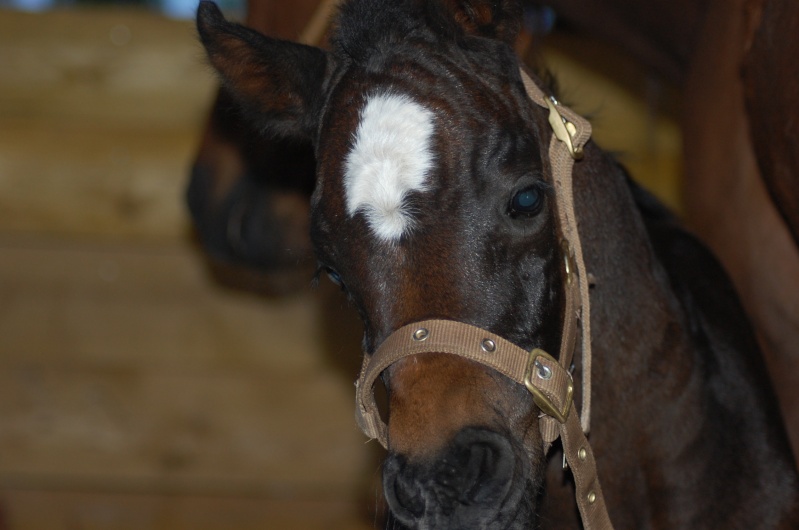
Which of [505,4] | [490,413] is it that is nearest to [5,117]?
[505,4]

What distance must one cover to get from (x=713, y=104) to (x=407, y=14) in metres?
1.23

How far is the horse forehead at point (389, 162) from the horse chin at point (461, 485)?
32cm

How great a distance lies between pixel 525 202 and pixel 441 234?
151mm

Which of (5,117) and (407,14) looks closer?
(407,14)

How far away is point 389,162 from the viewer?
134 cm

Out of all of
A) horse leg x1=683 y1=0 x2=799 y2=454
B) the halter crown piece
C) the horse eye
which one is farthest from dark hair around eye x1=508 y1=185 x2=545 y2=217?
horse leg x1=683 y1=0 x2=799 y2=454

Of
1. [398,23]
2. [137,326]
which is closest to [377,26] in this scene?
[398,23]

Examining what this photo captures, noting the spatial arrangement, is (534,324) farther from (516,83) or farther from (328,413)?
(328,413)

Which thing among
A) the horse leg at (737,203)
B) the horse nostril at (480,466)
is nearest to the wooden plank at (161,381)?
the horse leg at (737,203)

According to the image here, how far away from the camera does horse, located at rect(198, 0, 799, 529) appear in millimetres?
1304

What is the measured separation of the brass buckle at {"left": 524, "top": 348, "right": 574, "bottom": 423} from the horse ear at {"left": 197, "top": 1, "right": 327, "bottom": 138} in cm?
58

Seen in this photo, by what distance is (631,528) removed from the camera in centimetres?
166

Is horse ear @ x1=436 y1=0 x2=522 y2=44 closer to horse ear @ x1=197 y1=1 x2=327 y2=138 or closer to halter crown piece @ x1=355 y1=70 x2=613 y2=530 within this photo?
halter crown piece @ x1=355 y1=70 x2=613 y2=530

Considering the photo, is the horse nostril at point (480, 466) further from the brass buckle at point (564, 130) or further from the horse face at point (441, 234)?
the brass buckle at point (564, 130)
